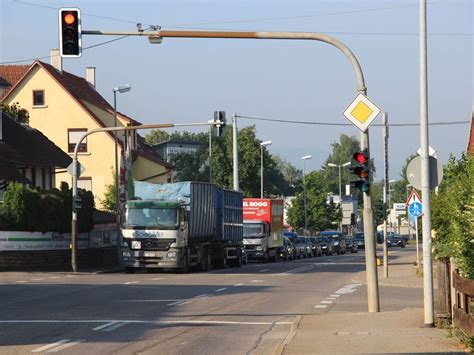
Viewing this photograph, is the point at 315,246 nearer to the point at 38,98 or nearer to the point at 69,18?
the point at 38,98

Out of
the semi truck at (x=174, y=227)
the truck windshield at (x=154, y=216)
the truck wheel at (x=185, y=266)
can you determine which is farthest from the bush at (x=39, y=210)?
the truck wheel at (x=185, y=266)

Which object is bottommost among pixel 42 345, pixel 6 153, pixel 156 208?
pixel 42 345

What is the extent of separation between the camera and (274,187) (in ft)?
428

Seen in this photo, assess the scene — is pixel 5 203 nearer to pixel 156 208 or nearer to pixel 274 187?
pixel 156 208

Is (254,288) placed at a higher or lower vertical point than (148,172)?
lower

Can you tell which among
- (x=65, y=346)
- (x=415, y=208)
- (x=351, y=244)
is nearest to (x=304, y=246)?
(x=351, y=244)

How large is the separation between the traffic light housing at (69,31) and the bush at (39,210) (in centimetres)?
2481

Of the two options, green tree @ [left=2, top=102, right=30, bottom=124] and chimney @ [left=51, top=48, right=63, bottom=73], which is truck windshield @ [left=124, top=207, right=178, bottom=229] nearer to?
green tree @ [left=2, top=102, right=30, bottom=124]

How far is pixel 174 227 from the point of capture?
136ft

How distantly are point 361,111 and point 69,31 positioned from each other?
566 centimetres

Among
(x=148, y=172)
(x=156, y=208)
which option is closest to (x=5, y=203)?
(x=156, y=208)

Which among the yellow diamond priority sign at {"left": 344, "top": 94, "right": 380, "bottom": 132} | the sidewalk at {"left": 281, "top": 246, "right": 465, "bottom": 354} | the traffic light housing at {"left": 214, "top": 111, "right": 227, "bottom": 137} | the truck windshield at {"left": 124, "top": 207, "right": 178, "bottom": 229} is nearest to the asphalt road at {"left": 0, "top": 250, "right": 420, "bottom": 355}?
the sidewalk at {"left": 281, "top": 246, "right": 465, "bottom": 354}

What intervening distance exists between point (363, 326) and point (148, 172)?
68.0 meters

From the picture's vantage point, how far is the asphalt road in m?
15.2
